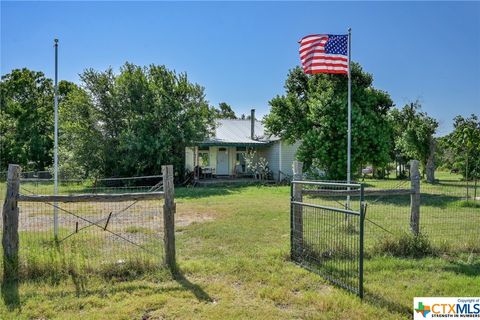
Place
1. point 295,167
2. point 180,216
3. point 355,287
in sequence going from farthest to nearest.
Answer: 1. point 180,216
2. point 295,167
3. point 355,287

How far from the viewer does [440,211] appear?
36.1 ft

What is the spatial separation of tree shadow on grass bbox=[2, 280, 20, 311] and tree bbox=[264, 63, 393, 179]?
41.8ft

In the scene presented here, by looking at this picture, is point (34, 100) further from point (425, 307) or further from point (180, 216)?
point (425, 307)

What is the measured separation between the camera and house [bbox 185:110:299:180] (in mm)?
23891

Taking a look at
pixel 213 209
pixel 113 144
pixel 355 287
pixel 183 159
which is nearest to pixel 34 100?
pixel 113 144

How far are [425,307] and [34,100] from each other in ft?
131

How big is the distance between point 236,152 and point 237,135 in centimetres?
133

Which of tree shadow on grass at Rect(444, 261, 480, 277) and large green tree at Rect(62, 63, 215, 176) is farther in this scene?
large green tree at Rect(62, 63, 215, 176)

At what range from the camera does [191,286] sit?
15.8 ft

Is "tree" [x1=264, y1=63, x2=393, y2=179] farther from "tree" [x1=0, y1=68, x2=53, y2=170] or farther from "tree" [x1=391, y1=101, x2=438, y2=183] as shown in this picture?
"tree" [x1=0, y1=68, x2=53, y2=170]

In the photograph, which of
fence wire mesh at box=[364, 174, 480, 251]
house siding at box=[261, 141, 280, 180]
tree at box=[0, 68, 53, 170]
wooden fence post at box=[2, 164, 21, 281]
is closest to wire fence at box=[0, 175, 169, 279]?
wooden fence post at box=[2, 164, 21, 281]

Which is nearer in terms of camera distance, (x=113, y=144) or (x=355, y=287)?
(x=355, y=287)

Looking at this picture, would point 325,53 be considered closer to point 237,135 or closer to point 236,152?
point 236,152

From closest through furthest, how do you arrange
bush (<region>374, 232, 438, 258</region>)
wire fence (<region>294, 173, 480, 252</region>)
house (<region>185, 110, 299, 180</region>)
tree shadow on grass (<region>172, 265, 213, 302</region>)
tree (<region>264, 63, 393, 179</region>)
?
tree shadow on grass (<region>172, 265, 213, 302</region>), bush (<region>374, 232, 438, 258</region>), wire fence (<region>294, 173, 480, 252</region>), tree (<region>264, 63, 393, 179</region>), house (<region>185, 110, 299, 180</region>)
